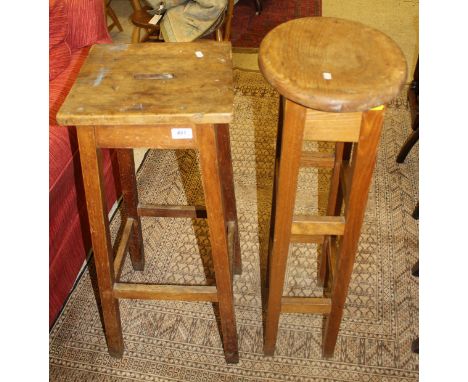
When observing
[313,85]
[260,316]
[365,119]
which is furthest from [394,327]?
[313,85]

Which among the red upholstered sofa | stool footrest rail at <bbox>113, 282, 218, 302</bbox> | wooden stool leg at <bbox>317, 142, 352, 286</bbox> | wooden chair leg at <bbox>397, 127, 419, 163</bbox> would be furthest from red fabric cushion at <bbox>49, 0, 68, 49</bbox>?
wooden chair leg at <bbox>397, 127, 419, 163</bbox>

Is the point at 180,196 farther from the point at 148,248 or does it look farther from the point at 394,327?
the point at 394,327

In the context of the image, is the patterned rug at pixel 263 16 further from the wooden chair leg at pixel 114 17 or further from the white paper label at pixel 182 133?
the white paper label at pixel 182 133

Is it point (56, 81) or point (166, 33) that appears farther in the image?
point (166, 33)

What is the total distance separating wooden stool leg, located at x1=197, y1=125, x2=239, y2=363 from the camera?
1.21 metres

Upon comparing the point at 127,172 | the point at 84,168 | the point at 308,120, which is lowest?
the point at 127,172

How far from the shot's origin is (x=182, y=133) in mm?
1195

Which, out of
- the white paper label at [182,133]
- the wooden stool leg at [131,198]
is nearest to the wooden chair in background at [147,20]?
the wooden stool leg at [131,198]

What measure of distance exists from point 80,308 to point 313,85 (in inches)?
51.8

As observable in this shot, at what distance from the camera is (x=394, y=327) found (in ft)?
5.90

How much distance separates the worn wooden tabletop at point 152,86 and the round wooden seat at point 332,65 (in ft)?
0.53

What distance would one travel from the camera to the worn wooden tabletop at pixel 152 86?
1.15 meters

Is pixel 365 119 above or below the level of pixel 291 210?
above

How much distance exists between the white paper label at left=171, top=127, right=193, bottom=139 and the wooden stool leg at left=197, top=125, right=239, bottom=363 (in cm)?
2
